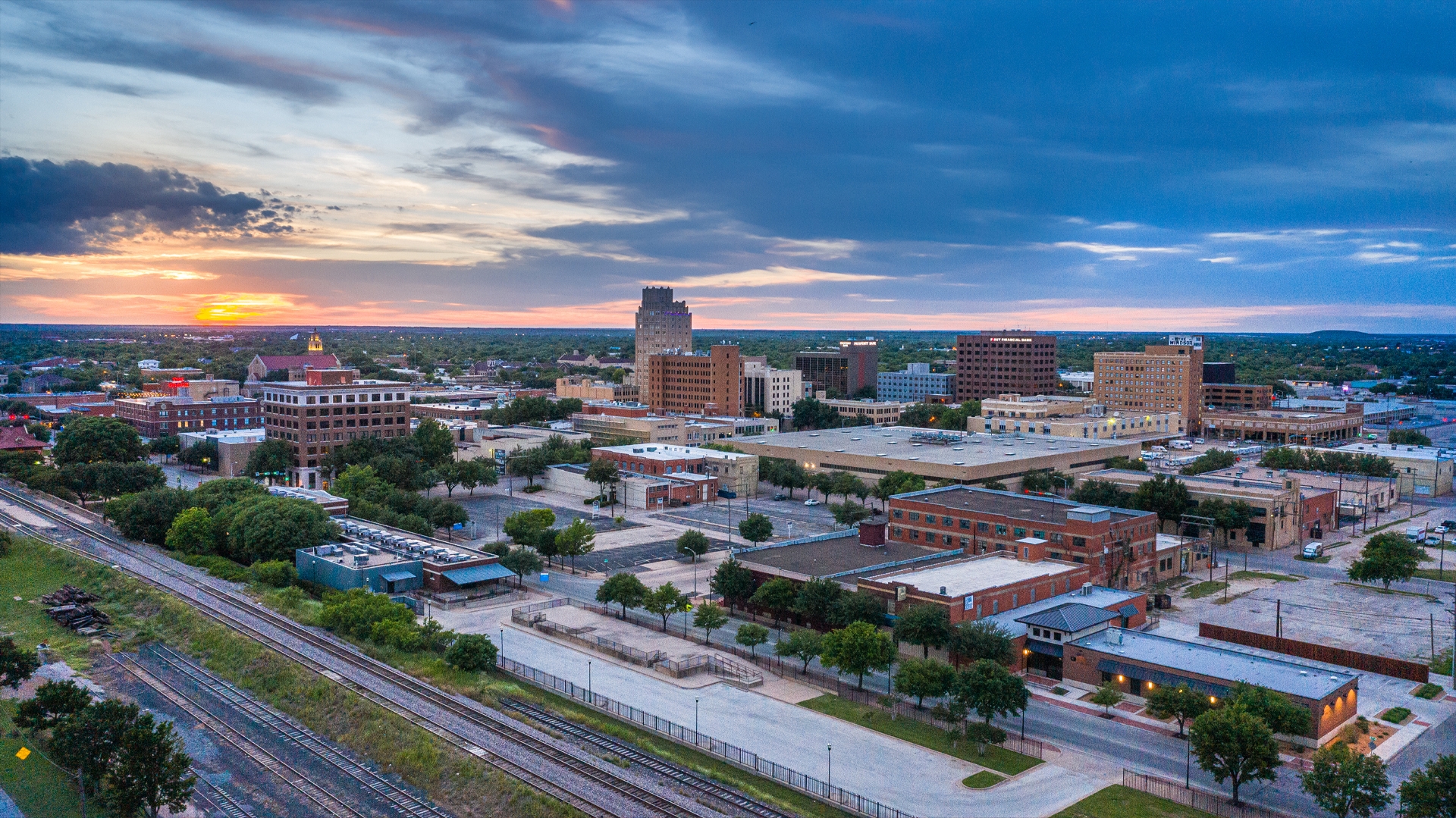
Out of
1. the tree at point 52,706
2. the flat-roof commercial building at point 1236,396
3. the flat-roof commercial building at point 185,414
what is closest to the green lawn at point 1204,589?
the tree at point 52,706

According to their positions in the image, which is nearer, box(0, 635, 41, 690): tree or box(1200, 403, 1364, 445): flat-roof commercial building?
box(0, 635, 41, 690): tree

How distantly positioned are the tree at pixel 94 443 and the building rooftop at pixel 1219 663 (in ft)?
359

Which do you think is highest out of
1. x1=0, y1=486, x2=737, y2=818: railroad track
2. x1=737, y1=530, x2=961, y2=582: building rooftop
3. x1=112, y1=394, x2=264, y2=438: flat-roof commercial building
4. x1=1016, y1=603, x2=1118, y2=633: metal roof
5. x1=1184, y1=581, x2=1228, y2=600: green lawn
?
x1=112, y1=394, x2=264, y2=438: flat-roof commercial building

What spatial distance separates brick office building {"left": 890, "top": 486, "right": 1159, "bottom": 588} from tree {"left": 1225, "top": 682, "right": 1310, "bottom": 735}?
25372 millimetres

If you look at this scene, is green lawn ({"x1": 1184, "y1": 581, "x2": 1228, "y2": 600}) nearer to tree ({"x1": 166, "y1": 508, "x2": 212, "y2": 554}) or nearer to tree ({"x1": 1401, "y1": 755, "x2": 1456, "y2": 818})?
tree ({"x1": 1401, "y1": 755, "x2": 1456, "y2": 818})

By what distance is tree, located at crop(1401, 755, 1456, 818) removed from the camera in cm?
3300

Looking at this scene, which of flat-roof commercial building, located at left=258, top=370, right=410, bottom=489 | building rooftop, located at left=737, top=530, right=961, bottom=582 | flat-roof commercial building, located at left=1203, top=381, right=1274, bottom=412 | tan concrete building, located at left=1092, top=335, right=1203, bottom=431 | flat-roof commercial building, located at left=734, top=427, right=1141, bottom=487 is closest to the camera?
building rooftop, located at left=737, top=530, right=961, bottom=582

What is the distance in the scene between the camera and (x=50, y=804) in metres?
37.5

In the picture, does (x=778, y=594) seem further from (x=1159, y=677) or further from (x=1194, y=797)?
(x=1194, y=797)

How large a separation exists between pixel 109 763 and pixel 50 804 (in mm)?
2742

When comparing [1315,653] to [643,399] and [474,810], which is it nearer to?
[474,810]

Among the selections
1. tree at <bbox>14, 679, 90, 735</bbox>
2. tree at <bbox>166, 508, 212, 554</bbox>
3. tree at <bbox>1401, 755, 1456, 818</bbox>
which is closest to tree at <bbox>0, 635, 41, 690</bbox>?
tree at <bbox>14, 679, 90, 735</bbox>

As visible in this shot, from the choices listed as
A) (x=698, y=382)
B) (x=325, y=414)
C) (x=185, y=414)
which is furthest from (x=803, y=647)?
(x=698, y=382)

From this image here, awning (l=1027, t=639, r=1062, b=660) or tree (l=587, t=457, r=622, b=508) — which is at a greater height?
tree (l=587, t=457, r=622, b=508)
